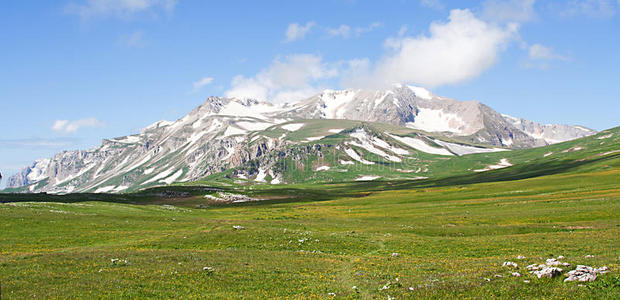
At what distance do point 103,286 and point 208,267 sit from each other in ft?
26.3

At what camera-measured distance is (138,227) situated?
67125 millimetres

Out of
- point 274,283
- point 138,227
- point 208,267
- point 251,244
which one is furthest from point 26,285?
point 138,227

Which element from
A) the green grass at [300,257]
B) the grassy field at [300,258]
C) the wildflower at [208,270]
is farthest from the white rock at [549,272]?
the wildflower at [208,270]

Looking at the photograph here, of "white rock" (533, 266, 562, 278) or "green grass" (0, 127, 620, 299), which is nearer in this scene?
"white rock" (533, 266, 562, 278)

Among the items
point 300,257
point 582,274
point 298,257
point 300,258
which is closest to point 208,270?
point 300,258

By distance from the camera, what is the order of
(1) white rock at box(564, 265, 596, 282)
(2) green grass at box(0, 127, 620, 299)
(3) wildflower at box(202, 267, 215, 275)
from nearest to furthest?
(1) white rock at box(564, 265, 596, 282), (2) green grass at box(0, 127, 620, 299), (3) wildflower at box(202, 267, 215, 275)

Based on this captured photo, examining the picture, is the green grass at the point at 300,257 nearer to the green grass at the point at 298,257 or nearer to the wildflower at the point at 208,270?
the green grass at the point at 298,257

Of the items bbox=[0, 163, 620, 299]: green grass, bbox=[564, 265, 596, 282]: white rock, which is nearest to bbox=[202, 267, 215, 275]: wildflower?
bbox=[0, 163, 620, 299]: green grass

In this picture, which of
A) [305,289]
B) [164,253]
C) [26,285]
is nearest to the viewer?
[26,285]

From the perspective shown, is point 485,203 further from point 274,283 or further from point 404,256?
point 274,283

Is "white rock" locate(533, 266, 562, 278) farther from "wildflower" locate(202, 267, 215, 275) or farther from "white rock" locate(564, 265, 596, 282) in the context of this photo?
"wildflower" locate(202, 267, 215, 275)

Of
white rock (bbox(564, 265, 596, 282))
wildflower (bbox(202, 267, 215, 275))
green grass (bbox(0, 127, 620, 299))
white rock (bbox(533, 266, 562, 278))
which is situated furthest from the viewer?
wildflower (bbox(202, 267, 215, 275))

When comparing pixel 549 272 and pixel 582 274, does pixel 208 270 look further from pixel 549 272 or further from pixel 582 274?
pixel 582 274

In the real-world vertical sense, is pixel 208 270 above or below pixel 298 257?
above
